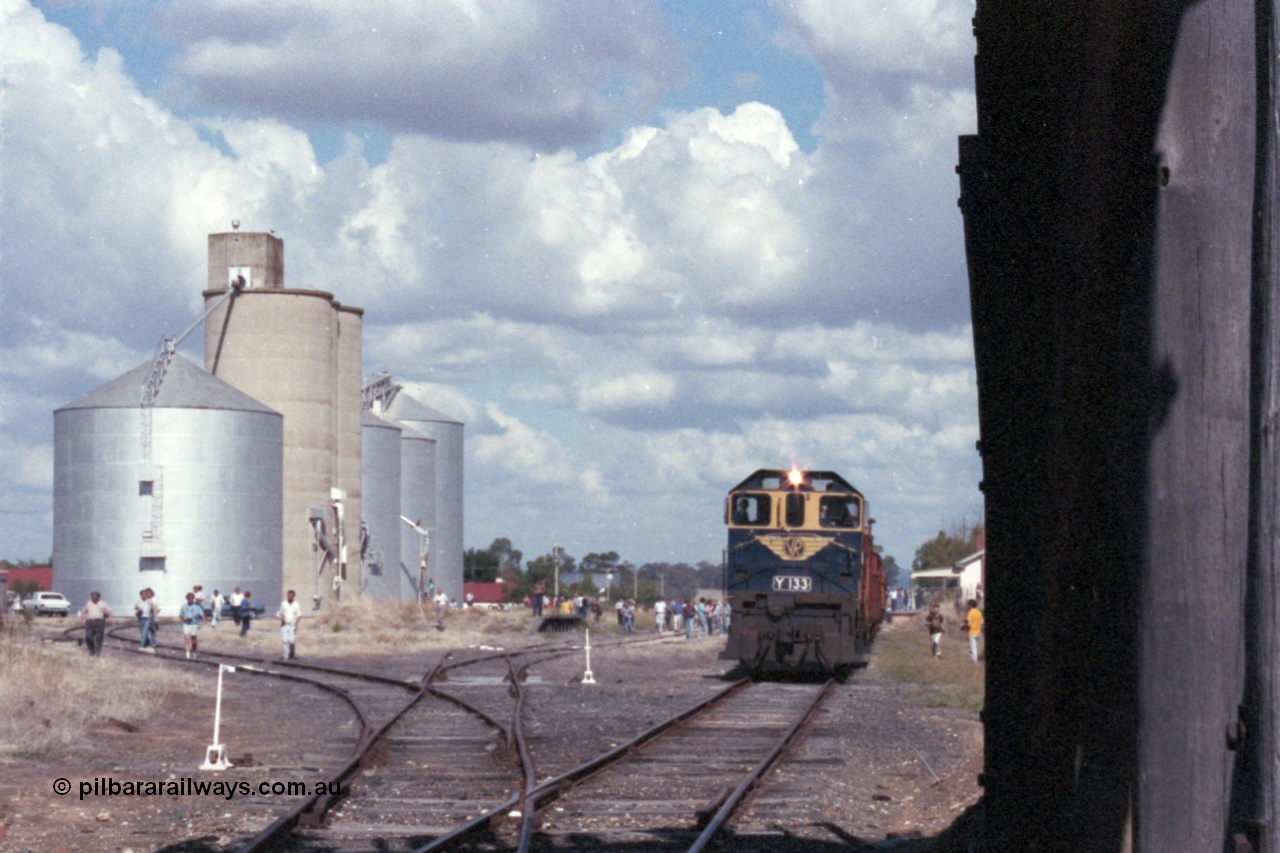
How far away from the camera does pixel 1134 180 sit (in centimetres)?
298

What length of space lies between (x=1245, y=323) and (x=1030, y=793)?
1424mm

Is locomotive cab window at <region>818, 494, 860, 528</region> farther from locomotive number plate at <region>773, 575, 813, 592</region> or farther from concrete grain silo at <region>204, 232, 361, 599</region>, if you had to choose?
concrete grain silo at <region>204, 232, 361, 599</region>

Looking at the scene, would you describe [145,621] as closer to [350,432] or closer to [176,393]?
[176,393]

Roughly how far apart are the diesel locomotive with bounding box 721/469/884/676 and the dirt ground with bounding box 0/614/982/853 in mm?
1136

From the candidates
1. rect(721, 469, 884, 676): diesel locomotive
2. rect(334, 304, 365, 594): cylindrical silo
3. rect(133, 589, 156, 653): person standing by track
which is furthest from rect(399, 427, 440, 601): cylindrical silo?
rect(721, 469, 884, 676): diesel locomotive

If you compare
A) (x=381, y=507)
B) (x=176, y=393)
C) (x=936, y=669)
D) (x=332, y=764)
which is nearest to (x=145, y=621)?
(x=936, y=669)

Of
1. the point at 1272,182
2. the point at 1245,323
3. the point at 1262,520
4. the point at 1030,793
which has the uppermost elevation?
the point at 1272,182

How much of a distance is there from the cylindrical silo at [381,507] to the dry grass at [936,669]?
3559 centimetres

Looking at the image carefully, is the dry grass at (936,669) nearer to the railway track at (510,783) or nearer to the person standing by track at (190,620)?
the railway track at (510,783)

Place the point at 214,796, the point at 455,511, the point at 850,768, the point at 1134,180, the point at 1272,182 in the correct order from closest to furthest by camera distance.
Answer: the point at 1272,182
the point at 1134,180
the point at 214,796
the point at 850,768
the point at 455,511

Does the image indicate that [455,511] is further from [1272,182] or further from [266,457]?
[1272,182]

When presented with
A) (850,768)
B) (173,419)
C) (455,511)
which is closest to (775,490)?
(850,768)

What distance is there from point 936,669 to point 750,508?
652cm

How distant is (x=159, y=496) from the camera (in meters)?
59.2
